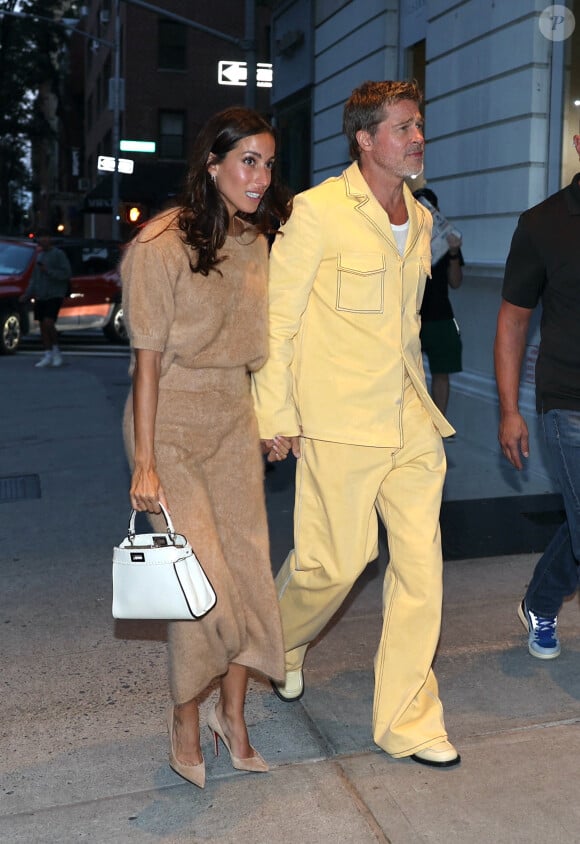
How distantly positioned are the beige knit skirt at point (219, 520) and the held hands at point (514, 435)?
1.04 meters

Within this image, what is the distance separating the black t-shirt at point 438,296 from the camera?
29.2 feet

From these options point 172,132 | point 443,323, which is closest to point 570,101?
point 443,323

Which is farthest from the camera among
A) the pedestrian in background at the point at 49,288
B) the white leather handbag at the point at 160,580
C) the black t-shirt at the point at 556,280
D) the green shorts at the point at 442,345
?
the pedestrian in background at the point at 49,288

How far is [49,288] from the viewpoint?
15805 millimetres

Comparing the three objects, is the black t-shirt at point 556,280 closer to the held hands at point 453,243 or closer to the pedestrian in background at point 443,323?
the held hands at point 453,243

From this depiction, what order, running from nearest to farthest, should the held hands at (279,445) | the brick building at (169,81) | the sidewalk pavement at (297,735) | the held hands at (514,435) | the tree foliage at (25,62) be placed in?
the sidewalk pavement at (297,735) → the held hands at (279,445) → the held hands at (514,435) → the brick building at (169,81) → the tree foliage at (25,62)

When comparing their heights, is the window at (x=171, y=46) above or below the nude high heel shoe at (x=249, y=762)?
above

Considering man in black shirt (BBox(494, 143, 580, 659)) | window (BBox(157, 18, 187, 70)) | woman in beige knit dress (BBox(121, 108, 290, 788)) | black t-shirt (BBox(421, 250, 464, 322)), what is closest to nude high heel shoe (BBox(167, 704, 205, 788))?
woman in beige knit dress (BBox(121, 108, 290, 788))

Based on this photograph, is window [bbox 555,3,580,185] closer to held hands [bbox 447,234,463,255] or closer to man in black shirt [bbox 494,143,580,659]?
held hands [bbox 447,234,463,255]

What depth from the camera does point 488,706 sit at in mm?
4184

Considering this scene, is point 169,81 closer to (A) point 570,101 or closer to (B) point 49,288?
(B) point 49,288

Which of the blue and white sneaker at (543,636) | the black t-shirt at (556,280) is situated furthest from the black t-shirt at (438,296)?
the black t-shirt at (556,280)

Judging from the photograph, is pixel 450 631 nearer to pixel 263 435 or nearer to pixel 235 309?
pixel 263 435

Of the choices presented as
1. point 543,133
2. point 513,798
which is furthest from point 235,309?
point 543,133
